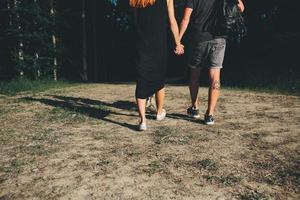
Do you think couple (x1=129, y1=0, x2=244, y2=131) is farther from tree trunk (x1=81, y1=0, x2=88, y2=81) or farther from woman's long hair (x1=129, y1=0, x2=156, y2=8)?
tree trunk (x1=81, y1=0, x2=88, y2=81)

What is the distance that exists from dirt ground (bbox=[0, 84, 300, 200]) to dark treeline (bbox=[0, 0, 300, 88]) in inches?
192

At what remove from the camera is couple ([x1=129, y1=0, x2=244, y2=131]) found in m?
4.70

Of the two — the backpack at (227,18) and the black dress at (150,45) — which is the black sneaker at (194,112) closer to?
the black dress at (150,45)

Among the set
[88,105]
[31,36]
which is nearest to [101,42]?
[31,36]

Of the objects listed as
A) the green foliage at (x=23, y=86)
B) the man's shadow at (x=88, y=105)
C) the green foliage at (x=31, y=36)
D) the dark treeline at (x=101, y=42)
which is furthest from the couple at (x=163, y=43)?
the green foliage at (x=31, y=36)

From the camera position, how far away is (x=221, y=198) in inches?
108

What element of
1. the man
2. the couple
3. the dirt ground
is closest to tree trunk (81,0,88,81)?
the dirt ground

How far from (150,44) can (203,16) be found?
0.90 meters

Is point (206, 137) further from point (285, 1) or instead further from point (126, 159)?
point (285, 1)

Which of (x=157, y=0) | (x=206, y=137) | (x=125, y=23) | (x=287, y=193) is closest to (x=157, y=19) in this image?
(x=157, y=0)

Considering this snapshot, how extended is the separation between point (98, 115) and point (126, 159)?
2.38 meters

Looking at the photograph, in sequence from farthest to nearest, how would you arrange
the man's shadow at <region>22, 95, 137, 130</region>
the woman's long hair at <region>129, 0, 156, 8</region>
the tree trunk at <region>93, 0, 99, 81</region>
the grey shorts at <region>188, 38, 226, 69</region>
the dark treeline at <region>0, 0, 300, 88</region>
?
1. the tree trunk at <region>93, 0, 99, 81</region>
2. the dark treeline at <region>0, 0, 300, 88</region>
3. the man's shadow at <region>22, 95, 137, 130</region>
4. the grey shorts at <region>188, 38, 226, 69</region>
5. the woman's long hair at <region>129, 0, 156, 8</region>

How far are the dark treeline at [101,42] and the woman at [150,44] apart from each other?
18.0ft

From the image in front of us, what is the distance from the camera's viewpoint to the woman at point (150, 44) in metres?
4.67
